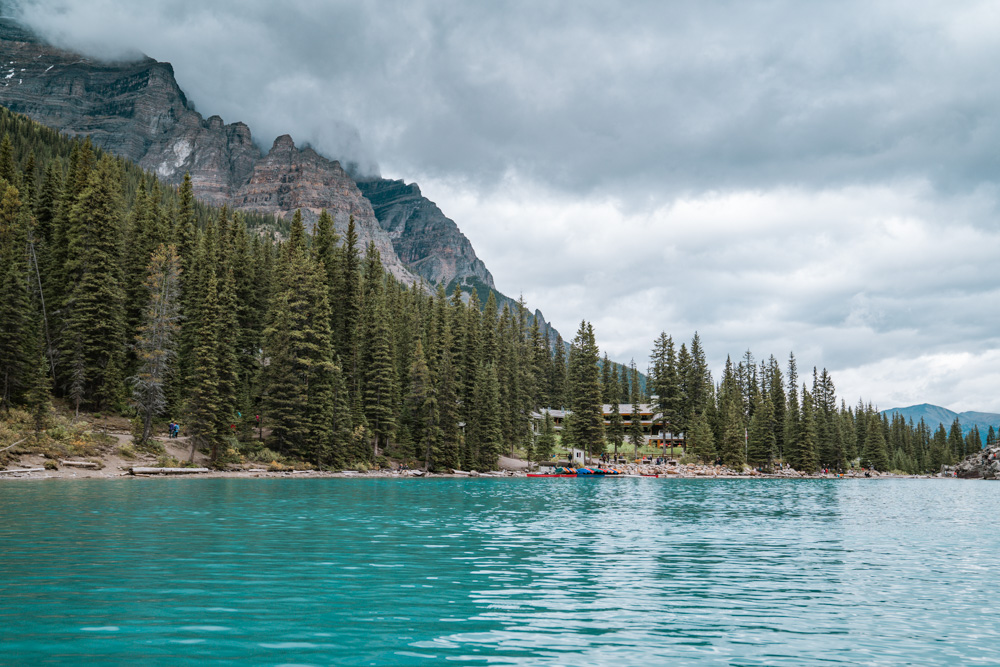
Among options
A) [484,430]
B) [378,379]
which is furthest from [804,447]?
[378,379]

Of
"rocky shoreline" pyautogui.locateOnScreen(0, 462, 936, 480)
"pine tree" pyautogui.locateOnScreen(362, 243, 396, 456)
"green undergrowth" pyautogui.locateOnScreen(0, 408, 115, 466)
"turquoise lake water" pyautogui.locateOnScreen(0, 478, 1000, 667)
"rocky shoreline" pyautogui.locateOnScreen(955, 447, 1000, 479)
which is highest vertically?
"pine tree" pyautogui.locateOnScreen(362, 243, 396, 456)

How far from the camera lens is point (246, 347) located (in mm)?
72188

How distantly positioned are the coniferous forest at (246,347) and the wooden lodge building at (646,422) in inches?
176

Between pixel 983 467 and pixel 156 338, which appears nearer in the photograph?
pixel 156 338

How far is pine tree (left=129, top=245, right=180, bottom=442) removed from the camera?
173ft

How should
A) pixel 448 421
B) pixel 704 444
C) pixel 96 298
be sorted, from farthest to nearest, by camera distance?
pixel 704 444, pixel 448 421, pixel 96 298

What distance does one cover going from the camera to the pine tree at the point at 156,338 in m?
52.8

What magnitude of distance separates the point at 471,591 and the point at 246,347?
217 ft

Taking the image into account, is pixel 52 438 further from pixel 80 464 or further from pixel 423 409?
pixel 423 409

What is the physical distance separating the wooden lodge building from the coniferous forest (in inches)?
176

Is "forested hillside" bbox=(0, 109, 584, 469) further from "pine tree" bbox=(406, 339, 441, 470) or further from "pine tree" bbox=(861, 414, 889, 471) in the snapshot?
"pine tree" bbox=(861, 414, 889, 471)

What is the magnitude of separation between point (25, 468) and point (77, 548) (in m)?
31.9

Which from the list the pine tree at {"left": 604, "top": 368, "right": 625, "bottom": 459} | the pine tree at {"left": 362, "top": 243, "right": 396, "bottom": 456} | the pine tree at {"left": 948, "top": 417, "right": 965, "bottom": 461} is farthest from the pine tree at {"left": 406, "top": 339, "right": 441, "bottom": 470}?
the pine tree at {"left": 948, "top": 417, "right": 965, "bottom": 461}

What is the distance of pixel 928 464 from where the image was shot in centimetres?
17025
